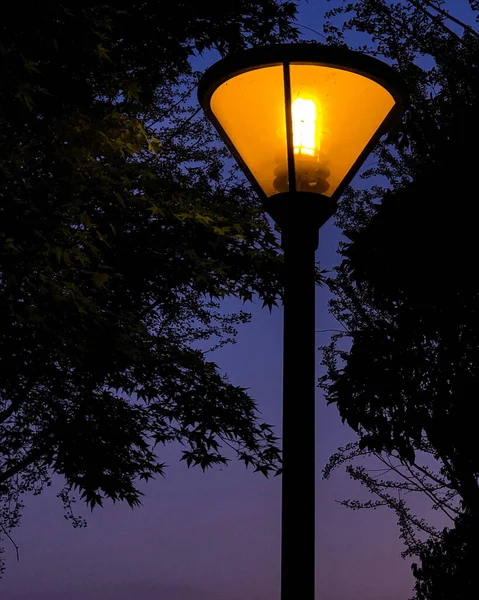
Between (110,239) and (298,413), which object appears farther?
(110,239)

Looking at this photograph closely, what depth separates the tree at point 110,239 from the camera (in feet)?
30.1

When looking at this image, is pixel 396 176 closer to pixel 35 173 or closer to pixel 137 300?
pixel 137 300

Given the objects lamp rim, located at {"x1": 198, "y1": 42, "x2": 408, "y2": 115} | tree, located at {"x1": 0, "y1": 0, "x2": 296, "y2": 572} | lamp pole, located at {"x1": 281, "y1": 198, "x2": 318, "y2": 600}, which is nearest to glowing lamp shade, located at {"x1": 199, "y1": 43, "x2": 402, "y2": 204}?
lamp rim, located at {"x1": 198, "y1": 42, "x2": 408, "y2": 115}

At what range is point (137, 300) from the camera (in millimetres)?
13492

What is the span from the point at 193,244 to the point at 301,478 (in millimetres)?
9265

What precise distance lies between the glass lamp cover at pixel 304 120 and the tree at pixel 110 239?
568 centimetres

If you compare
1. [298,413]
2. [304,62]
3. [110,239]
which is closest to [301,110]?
[304,62]

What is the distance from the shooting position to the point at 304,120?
3.19 m

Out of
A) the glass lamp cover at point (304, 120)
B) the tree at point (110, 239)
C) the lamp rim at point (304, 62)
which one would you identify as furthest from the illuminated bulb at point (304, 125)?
the tree at point (110, 239)

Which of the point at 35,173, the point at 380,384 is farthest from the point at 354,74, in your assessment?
the point at 380,384

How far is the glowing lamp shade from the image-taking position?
10.4 ft

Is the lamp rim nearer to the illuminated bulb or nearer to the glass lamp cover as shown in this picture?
the glass lamp cover

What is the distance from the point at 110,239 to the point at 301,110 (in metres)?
9.08

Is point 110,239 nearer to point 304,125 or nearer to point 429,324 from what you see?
point 429,324
